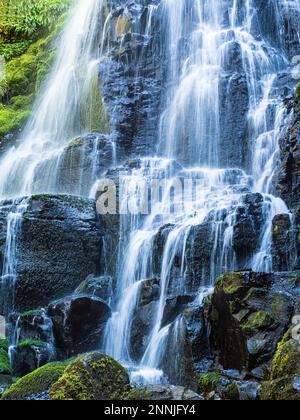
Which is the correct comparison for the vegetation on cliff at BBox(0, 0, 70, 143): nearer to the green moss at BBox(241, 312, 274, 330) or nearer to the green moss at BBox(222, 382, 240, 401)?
the green moss at BBox(241, 312, 274, 330)

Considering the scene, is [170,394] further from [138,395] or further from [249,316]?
[249,316]

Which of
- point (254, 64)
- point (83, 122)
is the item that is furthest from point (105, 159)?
point (254, 64)

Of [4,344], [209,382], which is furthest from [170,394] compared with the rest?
[4,344]

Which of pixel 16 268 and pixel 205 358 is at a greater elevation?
pixel 16 268

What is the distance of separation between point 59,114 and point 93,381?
16533 mm

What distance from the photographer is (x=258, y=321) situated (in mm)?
7586

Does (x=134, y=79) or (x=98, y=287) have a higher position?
(x=134, y=79)

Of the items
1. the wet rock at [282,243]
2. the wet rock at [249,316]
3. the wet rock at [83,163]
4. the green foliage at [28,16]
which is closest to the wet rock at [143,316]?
the wet rock at [249,316]

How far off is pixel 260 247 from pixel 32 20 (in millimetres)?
22447

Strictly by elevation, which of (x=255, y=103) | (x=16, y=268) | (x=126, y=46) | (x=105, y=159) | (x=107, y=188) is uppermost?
(x=126, y=46)

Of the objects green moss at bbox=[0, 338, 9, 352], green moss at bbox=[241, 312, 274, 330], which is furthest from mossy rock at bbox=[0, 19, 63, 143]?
green moss at bbox=[241, 312, 274, 330]

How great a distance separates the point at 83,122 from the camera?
2006cm

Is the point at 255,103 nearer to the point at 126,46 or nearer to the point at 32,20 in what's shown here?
the point at 126,46

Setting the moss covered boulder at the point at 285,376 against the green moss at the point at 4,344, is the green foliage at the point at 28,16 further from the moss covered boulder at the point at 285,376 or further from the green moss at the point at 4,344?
the moss covered boulder at the point at 285,376
